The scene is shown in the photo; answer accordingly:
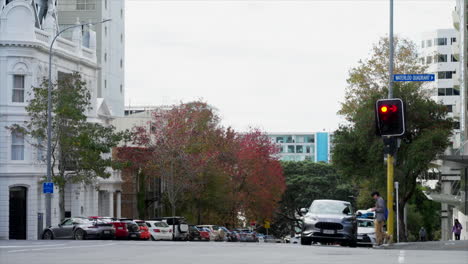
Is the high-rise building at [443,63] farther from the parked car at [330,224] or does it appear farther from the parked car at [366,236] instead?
the parked car at [330,224]

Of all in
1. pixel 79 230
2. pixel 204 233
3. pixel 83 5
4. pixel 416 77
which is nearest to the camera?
pixel 416 77

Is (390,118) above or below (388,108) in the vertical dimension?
below

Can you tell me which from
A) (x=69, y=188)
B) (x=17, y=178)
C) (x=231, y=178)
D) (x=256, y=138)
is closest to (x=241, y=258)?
(x=17, y=178)

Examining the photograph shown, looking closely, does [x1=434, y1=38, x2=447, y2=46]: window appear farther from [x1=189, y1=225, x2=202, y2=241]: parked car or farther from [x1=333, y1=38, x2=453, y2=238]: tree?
[x1=333, y1=38, x2=453, y2=238]: tree

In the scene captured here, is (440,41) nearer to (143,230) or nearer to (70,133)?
(143,230)

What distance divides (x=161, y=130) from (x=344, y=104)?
17204 mm

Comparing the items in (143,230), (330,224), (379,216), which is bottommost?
(143,230)

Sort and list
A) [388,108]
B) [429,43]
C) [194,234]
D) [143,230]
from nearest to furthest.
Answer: [388,108], [143,230], [194,234], [429,43]

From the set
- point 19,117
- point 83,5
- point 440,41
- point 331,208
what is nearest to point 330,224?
point 331,208

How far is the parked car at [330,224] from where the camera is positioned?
30938 millimetres

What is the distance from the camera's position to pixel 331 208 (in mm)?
31750

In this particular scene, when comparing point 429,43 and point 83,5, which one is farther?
point 429,43

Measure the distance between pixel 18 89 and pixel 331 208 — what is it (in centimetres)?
3280

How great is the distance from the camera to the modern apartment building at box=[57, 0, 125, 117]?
100625 mm
